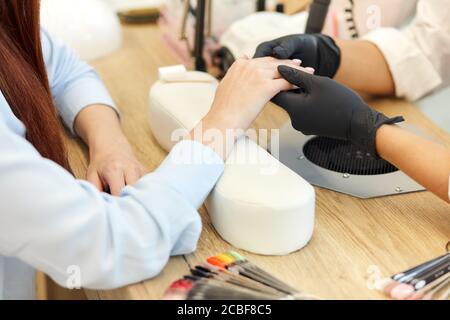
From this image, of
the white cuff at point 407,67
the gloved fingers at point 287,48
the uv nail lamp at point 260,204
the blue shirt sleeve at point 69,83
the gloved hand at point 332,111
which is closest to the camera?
the uv nail lamp at point 260,204

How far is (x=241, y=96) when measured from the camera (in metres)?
0.98

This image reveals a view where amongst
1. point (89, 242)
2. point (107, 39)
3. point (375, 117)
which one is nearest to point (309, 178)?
point (375, 117)

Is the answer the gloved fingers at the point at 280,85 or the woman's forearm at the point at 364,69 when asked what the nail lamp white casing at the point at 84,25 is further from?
the gloved fingers at the point at 280,85

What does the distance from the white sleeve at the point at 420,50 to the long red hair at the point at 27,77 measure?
0.77 meters

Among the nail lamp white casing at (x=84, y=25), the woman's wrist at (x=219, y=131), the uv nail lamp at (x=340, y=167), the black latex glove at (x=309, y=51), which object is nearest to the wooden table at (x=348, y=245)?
the uv nail lamp at (x=340, y=167)

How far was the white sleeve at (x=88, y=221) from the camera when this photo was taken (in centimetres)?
71

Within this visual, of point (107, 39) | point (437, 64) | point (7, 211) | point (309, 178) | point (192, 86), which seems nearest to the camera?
point (7, 211)

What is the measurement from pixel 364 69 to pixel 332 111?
0.41 m

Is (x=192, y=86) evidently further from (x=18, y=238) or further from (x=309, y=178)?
(x=18, y=238)

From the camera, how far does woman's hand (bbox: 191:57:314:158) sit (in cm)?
95

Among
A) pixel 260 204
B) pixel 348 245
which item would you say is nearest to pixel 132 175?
pixel 260 204

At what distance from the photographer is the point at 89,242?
73 cm

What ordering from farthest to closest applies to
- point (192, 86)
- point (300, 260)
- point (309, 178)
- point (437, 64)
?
point (437, 64) < point (192, 86) < point (309, 178) < point (300, 260)
